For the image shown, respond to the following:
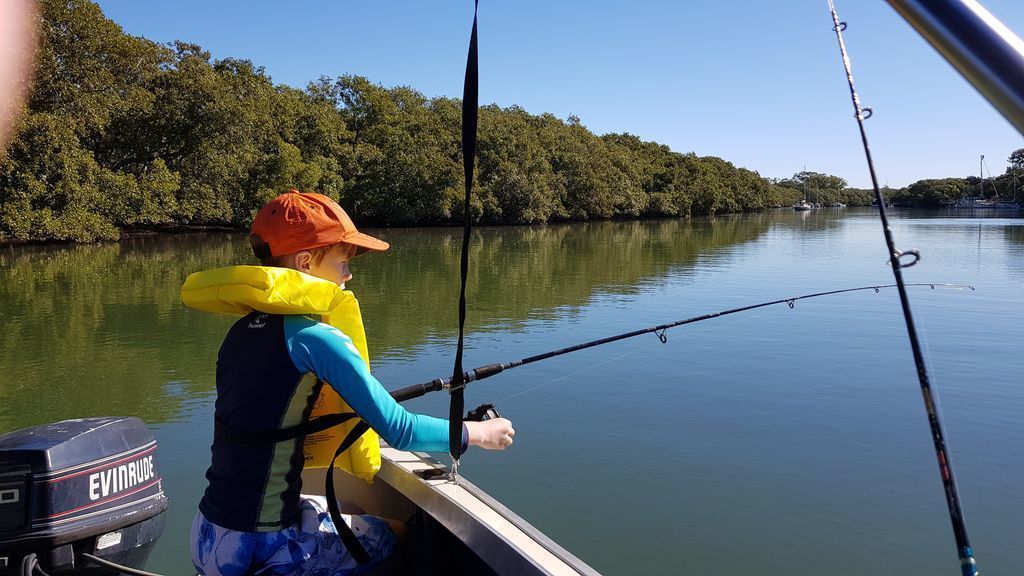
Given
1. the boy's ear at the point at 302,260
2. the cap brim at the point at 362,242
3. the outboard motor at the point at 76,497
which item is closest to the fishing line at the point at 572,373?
the outboard motor at the point at 76,497

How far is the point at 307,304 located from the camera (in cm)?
202

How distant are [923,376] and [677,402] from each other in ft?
19.4

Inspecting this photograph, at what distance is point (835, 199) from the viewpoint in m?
161

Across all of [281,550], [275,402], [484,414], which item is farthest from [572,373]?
[275,402]

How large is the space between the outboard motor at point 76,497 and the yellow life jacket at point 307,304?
87 centimetres

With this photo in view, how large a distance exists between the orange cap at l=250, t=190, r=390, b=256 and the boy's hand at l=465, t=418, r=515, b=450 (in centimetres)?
67

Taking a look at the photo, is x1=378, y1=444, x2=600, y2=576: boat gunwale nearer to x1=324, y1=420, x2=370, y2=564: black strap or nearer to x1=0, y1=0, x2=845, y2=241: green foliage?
x1=324, y1=420, x2=370, y2=564: black strap

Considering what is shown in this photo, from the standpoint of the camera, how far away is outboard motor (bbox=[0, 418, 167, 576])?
249 centimetres

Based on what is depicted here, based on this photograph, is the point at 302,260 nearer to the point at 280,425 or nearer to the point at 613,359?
the point at 280,425

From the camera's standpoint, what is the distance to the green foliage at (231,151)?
2580cm

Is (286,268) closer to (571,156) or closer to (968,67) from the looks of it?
(968,67)

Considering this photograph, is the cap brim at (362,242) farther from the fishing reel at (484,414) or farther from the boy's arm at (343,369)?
the fishing reel at (484,414)

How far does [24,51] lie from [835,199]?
161 meters

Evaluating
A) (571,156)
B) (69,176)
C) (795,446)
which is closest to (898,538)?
(795,446)
